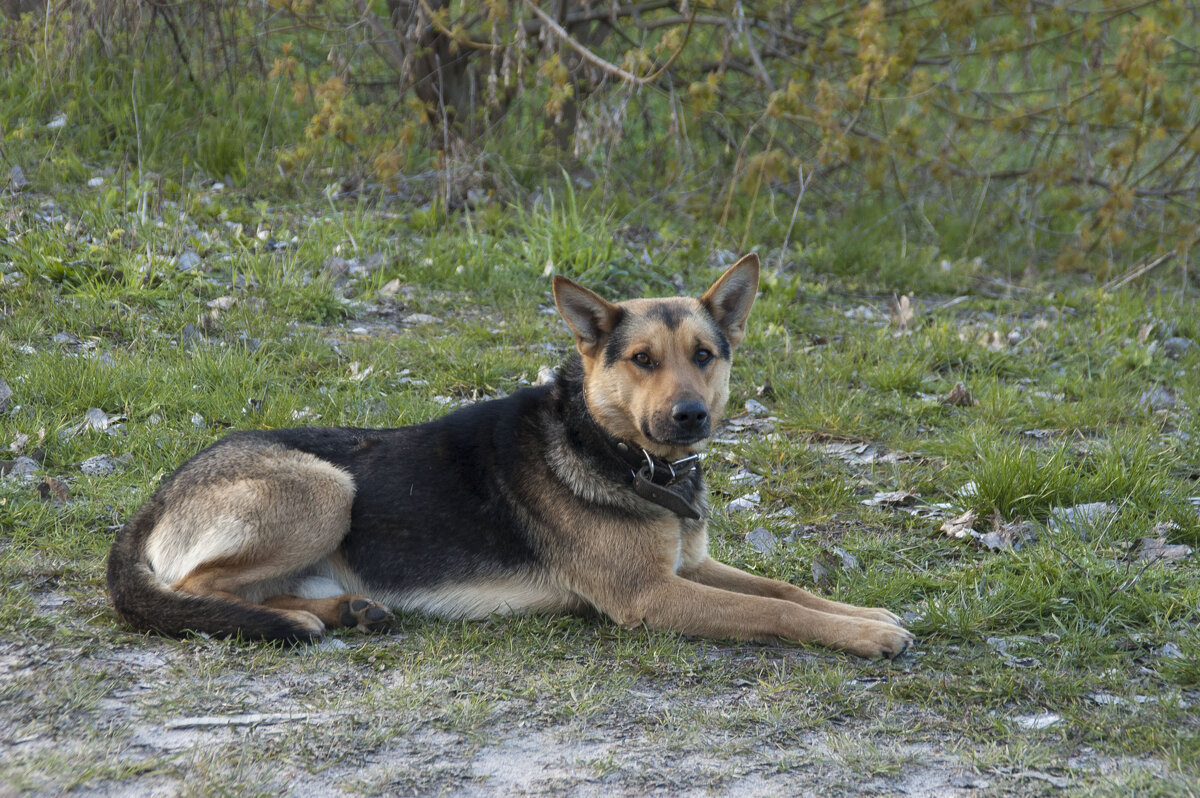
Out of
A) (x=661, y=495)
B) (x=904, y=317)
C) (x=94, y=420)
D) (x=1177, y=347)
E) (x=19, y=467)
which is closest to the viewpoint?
(x=661, y=495)

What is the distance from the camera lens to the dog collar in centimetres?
385

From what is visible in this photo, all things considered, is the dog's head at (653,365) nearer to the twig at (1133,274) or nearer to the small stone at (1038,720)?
the small stone at (1038,720)

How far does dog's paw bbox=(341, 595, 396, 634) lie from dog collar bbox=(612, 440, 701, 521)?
3.54 ft

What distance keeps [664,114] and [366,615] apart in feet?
25.4

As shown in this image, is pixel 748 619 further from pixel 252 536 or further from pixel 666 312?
pixel 252 536

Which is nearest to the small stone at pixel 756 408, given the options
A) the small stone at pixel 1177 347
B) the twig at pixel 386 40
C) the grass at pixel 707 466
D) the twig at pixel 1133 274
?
the grass at pixel 707 466

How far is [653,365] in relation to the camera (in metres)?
3.94

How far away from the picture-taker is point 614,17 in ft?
27.9

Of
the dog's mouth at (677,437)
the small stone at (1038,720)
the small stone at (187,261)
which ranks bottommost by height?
the small stone at (187,261)

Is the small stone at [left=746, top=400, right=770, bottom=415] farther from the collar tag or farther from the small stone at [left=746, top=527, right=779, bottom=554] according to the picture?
the collar tag

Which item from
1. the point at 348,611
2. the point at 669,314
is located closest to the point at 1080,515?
the point at 669,314

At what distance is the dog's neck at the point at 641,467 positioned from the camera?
3.86 m

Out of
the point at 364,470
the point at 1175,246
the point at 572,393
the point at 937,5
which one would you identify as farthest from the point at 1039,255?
the point at 364,470

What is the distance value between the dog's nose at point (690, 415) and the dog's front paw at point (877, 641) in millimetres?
929
